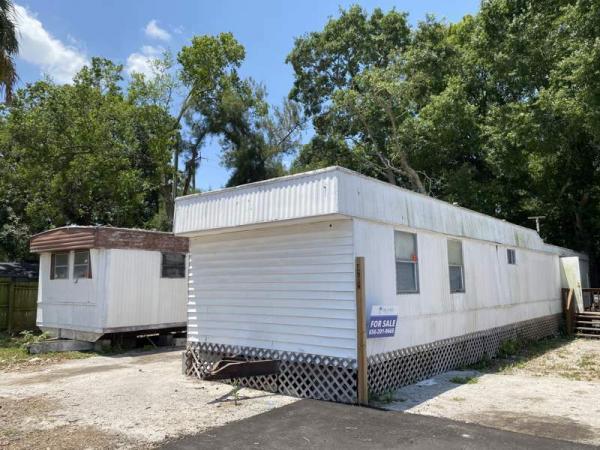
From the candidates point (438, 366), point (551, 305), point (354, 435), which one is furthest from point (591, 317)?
point (354, 435)

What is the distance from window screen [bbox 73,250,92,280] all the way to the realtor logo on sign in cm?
761

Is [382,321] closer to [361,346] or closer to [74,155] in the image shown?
[361,346]

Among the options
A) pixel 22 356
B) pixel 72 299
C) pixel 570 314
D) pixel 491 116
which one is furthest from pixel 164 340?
pixel 491 116

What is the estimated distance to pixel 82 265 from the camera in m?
11.7

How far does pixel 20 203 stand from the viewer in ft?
70.4

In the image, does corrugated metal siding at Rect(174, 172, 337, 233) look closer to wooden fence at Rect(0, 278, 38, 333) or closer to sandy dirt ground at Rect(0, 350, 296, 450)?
sandy dirt ground at Rect(0, 350, 296, 450)

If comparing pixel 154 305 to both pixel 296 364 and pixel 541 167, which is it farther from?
pixel 541 167

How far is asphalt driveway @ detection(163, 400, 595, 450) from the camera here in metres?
4.71

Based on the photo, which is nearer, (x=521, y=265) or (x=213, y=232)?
(x=213, y=232)

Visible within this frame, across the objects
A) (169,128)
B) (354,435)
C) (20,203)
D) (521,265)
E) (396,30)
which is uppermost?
(396,30)

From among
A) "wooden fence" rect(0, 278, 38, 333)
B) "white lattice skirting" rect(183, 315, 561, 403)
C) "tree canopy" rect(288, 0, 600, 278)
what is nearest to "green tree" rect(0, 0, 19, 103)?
"wooden fence" rect(0, 278, 38, 333)

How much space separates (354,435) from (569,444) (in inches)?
80.3

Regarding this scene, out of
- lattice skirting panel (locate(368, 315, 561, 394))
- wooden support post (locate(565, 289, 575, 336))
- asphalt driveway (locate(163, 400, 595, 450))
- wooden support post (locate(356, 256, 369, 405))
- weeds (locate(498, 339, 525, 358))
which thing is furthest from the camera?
wooden support post (locate(565, 289, 575, 336))

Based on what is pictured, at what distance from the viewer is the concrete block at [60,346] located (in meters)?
10.9
